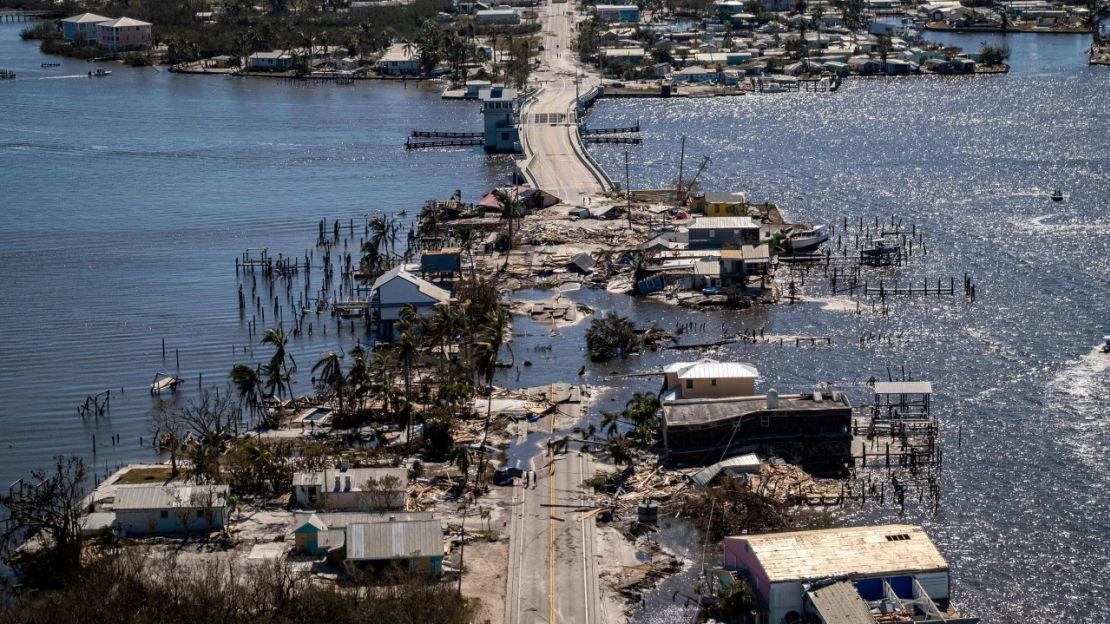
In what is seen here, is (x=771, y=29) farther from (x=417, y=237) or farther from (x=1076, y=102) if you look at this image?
(x=417, y=237)

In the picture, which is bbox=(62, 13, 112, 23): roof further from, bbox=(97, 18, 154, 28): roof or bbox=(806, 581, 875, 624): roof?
bbox=(806, 581, 875, 624): roof

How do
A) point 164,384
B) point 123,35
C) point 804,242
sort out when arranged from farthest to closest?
point 123,35 → point 804,242 → point 164,384

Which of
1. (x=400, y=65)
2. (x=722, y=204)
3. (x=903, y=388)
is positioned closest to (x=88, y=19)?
(x=400, y=65)

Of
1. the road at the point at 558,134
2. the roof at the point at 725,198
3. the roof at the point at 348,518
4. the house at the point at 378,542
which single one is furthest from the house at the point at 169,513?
the road at the point at 558,134

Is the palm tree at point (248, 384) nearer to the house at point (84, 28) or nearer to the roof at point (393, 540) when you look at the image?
the roof at point (393, 540)

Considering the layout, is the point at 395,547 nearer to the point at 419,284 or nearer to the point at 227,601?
the point at 227,601

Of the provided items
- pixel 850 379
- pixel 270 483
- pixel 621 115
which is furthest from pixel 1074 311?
pixel 621 115
